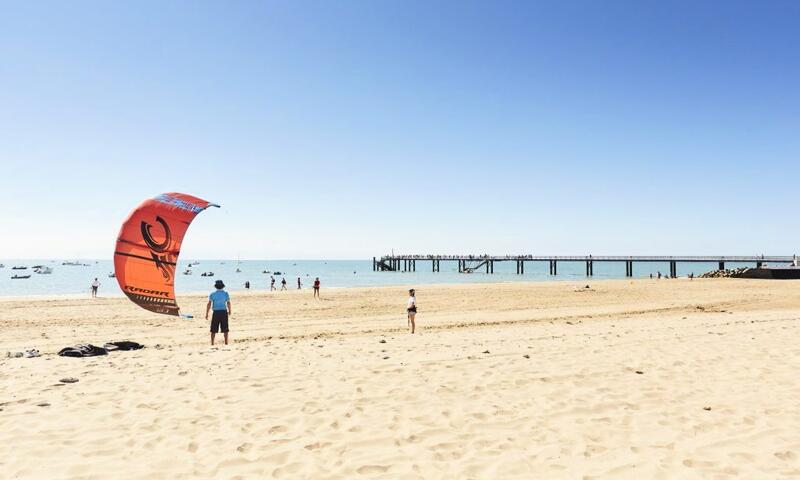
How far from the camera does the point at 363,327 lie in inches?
696

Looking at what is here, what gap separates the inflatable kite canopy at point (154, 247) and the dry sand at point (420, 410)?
1239 mm

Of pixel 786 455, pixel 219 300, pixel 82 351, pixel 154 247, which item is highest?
pixel 154 247

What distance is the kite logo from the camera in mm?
9805

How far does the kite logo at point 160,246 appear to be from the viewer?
980 centimetres

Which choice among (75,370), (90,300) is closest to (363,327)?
(75,370)

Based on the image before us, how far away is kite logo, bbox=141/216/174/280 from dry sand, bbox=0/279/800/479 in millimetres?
1776

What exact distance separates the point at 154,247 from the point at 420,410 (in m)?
6.98

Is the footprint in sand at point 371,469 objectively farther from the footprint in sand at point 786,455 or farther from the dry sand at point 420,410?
the footprint in sand at point 786,455

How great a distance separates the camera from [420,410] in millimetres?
5930

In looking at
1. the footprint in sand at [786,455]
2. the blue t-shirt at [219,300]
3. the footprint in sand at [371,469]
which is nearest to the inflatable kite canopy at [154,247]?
the blue t-shirt at [219,300]

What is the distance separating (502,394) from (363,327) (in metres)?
11.5

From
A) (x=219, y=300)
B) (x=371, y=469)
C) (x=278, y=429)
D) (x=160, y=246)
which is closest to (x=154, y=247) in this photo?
(x=160, y=246)

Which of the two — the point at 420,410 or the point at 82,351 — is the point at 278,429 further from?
the point at 82,351

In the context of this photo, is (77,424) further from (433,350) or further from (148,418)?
(433,350)
